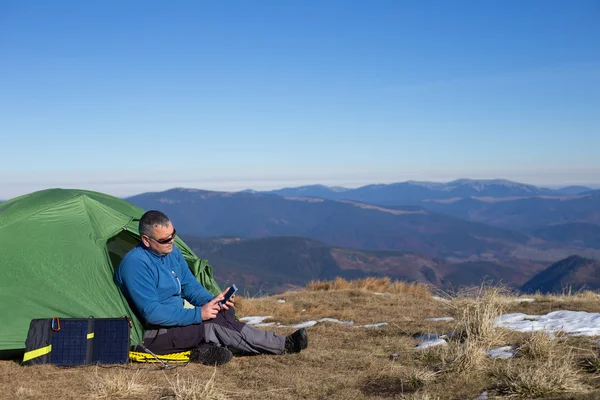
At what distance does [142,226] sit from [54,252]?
208 centimetres

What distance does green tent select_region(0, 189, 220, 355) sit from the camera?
7.84 meters

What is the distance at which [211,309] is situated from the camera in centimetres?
722

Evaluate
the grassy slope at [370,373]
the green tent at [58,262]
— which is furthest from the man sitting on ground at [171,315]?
the green tent at [58,262]

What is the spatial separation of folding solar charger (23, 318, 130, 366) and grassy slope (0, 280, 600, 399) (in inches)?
9.2

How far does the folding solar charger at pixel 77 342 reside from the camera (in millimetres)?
7094

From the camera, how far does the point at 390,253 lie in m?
187

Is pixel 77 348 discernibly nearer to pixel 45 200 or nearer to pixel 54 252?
pixel 54 252

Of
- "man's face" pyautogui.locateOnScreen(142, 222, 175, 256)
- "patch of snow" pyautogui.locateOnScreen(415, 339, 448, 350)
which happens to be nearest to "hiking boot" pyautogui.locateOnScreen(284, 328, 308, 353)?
"patch of snow" pyautogui.locateOnScreen(415, 339, 448, 350)

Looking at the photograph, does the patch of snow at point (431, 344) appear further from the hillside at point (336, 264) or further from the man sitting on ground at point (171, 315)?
the hillside at point (336, 264)

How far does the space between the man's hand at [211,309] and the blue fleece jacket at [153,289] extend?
6 centimetres

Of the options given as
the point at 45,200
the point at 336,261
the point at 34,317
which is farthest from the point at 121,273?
the point at 336,261

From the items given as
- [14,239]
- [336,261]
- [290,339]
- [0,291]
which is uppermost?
[14,239]

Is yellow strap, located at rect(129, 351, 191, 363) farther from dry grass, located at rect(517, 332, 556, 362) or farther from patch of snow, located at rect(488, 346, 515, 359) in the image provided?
dry grass, located at rect(517, 332, 556, 362)

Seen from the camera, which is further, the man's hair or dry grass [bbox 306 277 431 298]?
dry grass [bbox 306 277 431 298]
